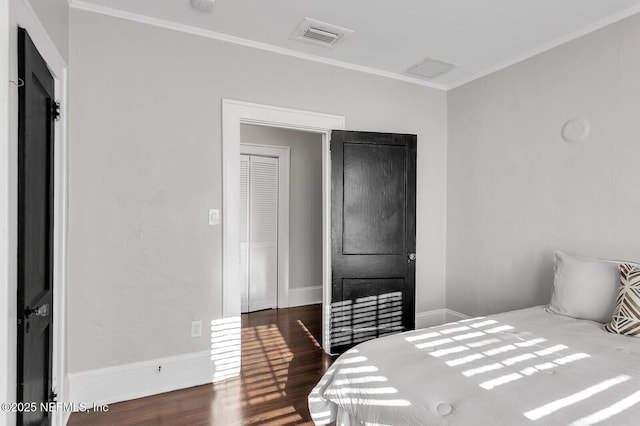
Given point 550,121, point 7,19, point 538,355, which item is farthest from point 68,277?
point 550,121

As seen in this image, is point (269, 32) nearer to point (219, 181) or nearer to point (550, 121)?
point (219, 181)

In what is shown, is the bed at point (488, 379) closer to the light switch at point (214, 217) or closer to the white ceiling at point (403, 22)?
the light switch at point (214, 217)

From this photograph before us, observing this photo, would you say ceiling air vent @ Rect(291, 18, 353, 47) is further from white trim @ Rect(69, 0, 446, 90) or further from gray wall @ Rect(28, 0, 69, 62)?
gray wall @ Rect(28, 0, 69, 62)

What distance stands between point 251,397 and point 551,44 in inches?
144

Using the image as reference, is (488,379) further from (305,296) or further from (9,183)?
(305,296)

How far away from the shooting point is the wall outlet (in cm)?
270

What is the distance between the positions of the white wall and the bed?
0.94 meters

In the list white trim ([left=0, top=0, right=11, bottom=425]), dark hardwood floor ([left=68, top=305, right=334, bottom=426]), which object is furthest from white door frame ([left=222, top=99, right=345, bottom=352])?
white trim ([left=0, top=0, right=11, bottom=425])

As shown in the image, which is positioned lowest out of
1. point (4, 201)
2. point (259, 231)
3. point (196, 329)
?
point (196, 329)

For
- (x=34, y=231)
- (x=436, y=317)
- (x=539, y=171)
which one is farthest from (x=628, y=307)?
(x=34, y=231)

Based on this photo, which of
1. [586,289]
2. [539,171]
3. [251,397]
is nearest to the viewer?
[586,289]

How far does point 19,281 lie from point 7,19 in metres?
0.95

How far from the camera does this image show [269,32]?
8.95ft

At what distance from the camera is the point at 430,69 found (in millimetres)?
3389
